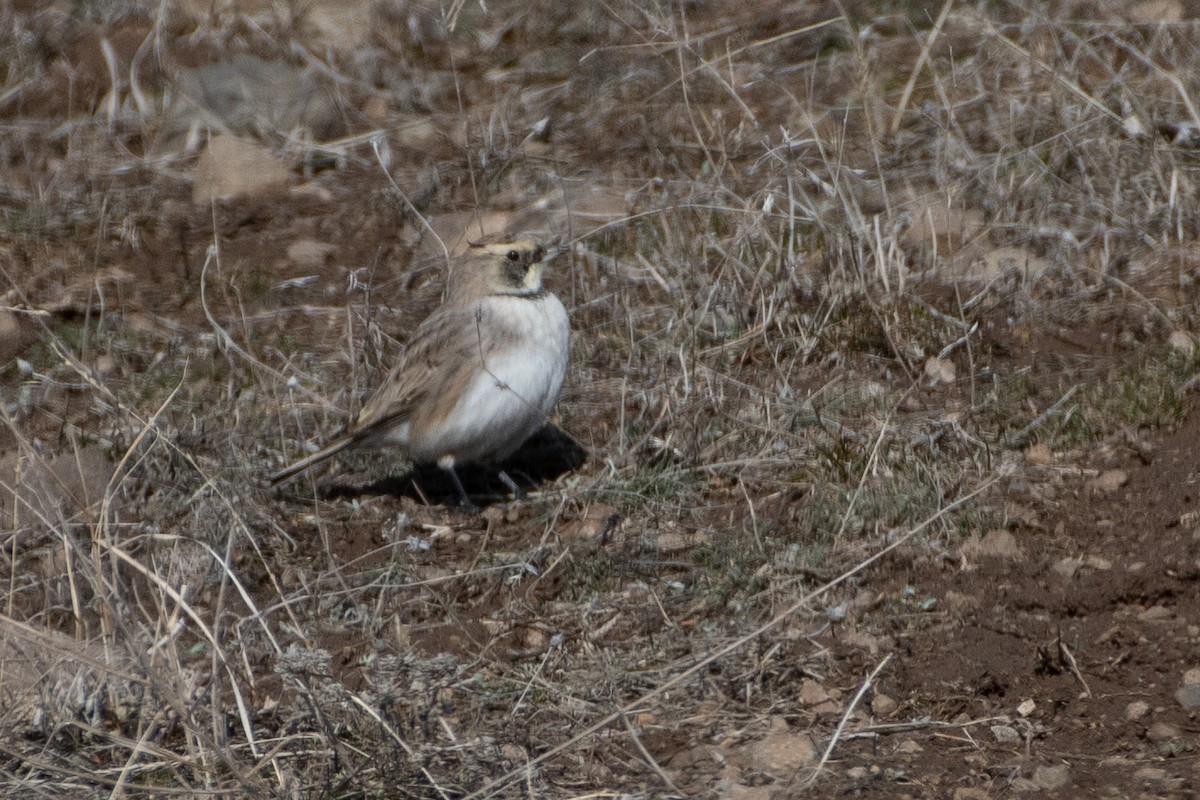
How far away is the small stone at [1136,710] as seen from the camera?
14.6 feet

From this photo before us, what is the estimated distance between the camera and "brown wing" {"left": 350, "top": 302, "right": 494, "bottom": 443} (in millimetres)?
6320

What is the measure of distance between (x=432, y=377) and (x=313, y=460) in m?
0.58

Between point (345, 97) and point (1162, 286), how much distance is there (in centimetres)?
488

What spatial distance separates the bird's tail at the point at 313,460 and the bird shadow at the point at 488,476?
0.20 m

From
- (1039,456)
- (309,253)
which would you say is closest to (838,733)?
(1039,456)

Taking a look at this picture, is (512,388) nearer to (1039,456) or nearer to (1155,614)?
(1039,456)

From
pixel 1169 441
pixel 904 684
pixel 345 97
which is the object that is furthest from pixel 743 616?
pixel 345 97

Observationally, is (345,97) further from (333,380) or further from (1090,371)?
(1090,371)

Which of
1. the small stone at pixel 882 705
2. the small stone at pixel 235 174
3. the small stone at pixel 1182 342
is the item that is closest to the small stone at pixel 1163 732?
the small stone at pixel 882 705

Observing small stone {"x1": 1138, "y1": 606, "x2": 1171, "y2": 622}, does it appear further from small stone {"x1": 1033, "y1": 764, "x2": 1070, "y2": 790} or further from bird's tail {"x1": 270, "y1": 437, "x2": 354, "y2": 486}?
bird's tail {"x1": 270, "y1": 437, "x2": 354, "y2": 486}

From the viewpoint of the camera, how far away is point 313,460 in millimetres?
6312

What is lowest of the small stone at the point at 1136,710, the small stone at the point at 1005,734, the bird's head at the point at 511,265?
the small stone at the point at 1005,734

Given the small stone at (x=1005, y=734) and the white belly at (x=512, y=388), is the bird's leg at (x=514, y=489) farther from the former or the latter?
the small stone at (x=1005, y=734)

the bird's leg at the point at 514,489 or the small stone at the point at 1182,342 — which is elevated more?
the small stone at the point at 1182,342
